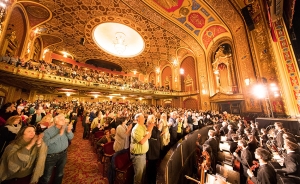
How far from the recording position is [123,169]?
90.2 inches

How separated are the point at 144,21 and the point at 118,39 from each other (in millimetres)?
5417

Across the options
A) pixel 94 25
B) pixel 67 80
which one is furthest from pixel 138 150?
pixel 94 25

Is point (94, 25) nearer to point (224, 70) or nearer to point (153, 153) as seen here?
point (153, 153)

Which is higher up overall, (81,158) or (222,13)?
(222,13)

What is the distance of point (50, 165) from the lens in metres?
2.06

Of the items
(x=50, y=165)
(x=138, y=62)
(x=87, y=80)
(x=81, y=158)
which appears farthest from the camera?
(x=138, y=62)

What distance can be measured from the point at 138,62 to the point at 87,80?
1121 cm

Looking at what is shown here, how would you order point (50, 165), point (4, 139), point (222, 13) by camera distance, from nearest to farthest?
point (50, 165), point (4, 139), point (222, 13)

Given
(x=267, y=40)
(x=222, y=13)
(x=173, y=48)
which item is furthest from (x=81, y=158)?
(x=173, y=48)

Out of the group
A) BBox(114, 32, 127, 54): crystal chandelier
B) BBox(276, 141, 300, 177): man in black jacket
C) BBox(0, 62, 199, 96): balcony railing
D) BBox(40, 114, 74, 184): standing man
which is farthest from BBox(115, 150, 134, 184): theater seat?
BBox(114, 32, 127, 54): crystal chandelier

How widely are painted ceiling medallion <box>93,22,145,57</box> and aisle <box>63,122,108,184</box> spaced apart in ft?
43.7

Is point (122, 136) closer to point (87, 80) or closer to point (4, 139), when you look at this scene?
point (4, 139)

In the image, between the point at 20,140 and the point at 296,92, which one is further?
the point at 296,92

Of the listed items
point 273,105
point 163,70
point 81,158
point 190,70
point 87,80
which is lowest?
point 81,158
